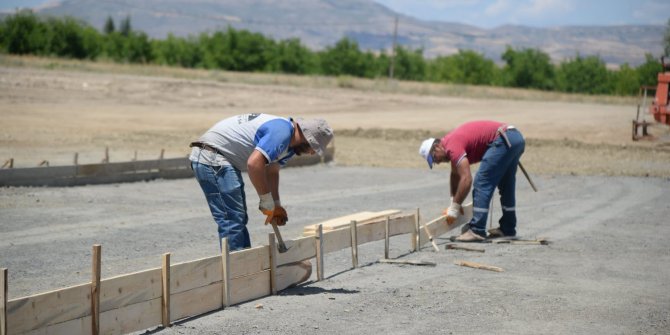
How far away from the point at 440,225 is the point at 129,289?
5.75m

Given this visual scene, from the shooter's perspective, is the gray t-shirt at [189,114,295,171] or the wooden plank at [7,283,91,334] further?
the gray t-shirt at [189,114,295,171]

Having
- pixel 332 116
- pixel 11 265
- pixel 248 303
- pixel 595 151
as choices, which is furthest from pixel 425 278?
pixel 332 116

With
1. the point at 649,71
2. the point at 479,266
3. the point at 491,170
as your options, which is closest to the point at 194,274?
the point at 479,266

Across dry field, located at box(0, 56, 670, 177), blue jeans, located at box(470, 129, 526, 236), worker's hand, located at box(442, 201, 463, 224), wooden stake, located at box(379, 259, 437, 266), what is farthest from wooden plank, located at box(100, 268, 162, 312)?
dry field, located at box(0, 56, 670, 177)

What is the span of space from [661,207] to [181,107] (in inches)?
1068

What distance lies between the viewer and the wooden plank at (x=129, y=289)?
6.31 metres

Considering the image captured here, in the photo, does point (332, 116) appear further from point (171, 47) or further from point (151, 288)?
point (171, 47)

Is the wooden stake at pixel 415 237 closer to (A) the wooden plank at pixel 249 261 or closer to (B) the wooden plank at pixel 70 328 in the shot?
(A) the wooden plank at pixel 249 261

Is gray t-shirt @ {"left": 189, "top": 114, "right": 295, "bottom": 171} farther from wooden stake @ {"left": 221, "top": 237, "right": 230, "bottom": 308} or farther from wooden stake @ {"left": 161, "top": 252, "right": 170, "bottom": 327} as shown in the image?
wooden stake @ {"left": 161, "top": 252, "right": 170, "bottom": 327}

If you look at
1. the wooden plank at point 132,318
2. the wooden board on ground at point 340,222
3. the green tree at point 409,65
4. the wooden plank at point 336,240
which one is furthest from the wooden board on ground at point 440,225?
the green tree at point 409,65

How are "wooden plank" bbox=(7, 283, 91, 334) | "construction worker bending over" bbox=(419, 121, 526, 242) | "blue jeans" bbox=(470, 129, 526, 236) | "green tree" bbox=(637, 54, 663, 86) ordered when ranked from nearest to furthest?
"wooden plank" bbox=(7, 283, 91, 334), "construction worker bending over" bbox=(419, 121, 526, 242), "blue jeans" bbox=(470, 129, 526, 236), "green tree" bbox=(637, 54, 663, 86)

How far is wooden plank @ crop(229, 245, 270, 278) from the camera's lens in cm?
760

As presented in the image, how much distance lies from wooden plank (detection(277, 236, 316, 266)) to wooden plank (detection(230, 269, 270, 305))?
24 centimetres

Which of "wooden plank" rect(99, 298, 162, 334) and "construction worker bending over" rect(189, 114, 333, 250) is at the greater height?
"construction worker bending over" rect(189, 114, 333, 250)
